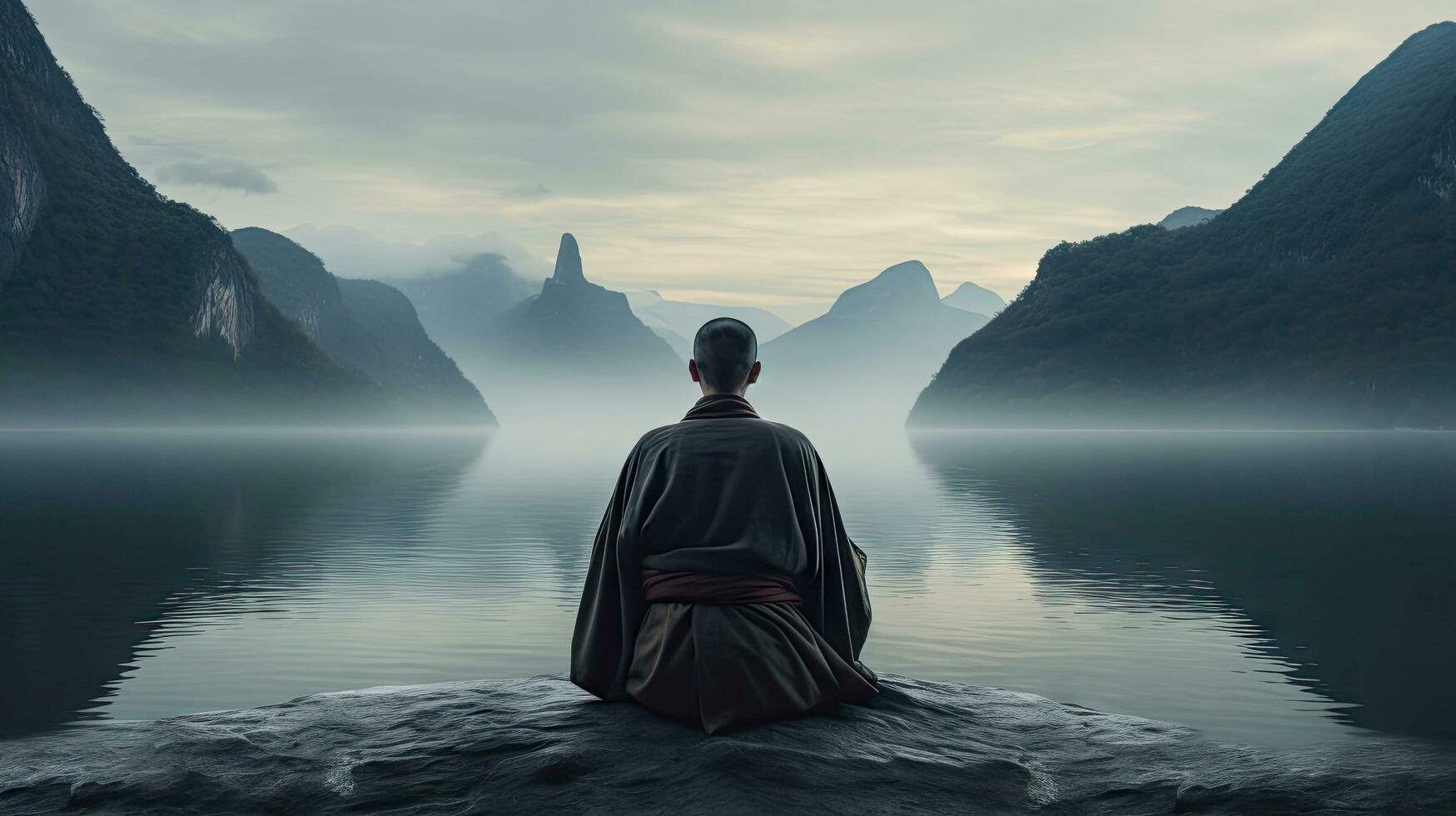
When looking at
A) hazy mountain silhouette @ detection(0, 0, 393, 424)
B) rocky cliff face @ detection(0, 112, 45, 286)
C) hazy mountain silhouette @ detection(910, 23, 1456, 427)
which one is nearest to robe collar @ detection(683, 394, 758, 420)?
hazy mountain silhouette @ detection(910, 23, 1456, 427)

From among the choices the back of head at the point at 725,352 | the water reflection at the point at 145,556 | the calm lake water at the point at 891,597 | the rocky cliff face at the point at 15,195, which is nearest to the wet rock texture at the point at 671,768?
the back of head at the point at 725,352

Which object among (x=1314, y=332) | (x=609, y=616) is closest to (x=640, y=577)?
(x=609, y=616)

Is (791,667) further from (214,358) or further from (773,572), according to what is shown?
(214,358)

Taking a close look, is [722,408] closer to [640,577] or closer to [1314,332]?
[640,577]

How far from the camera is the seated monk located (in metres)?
6.43

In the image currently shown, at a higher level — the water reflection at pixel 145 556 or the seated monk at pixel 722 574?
Result: the seated monk at pixel 722 574

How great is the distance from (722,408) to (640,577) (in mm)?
983

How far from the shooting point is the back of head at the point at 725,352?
22.1 ft

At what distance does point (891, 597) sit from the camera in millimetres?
17859

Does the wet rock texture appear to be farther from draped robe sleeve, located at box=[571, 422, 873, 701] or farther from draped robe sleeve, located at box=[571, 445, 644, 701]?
draped robe sleeve, located at box=[571, 422, 873, 701]

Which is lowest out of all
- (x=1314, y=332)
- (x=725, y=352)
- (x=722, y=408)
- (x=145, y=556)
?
(x=145, y=556)

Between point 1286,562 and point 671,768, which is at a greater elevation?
point 671,768

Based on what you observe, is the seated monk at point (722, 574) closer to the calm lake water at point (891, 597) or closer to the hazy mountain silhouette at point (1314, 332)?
the calm lake water at point (891, 597)

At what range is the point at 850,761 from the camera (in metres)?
6.14
